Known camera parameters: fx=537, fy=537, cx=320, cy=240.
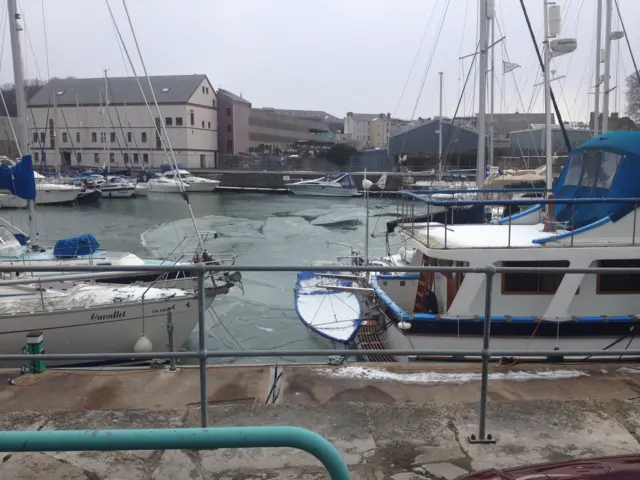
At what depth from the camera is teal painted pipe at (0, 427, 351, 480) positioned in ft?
5.67

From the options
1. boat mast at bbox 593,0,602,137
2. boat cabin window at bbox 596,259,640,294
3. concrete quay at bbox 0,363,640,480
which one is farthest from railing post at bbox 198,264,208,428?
boat mast at bbox 593,0,602,137

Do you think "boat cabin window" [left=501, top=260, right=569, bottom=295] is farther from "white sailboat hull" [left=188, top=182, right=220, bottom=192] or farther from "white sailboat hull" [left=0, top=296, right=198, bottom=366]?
"white sailboat hull" [left=188, top=182, right=220, bottom=192]

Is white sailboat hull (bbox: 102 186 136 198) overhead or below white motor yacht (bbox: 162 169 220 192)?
below

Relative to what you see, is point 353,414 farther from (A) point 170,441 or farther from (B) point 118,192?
(B) point 118,192

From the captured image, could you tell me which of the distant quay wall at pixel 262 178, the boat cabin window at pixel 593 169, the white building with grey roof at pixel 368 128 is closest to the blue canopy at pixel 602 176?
the boat cabin window at pixel 593 169

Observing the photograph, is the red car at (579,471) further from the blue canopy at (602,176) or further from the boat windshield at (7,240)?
the boat windshield at (7,240)

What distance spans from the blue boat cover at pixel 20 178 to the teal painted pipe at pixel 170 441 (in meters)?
14.1

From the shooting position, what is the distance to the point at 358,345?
11453 mm

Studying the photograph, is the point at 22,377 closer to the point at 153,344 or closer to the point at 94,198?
the point at 153,344

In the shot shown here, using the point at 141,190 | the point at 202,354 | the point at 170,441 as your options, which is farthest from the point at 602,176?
the point at 141,190

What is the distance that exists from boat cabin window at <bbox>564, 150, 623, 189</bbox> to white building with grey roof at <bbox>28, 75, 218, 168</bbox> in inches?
2829

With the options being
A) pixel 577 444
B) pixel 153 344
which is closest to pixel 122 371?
pixel 577 444

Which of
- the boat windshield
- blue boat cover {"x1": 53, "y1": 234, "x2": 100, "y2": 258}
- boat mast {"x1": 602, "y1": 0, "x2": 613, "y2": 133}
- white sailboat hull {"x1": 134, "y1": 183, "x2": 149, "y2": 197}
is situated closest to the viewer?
blue boat cover {"x1": 53, "y1": 234, "x2": 100, "y2": 258}

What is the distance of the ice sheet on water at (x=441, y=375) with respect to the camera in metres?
5.02
